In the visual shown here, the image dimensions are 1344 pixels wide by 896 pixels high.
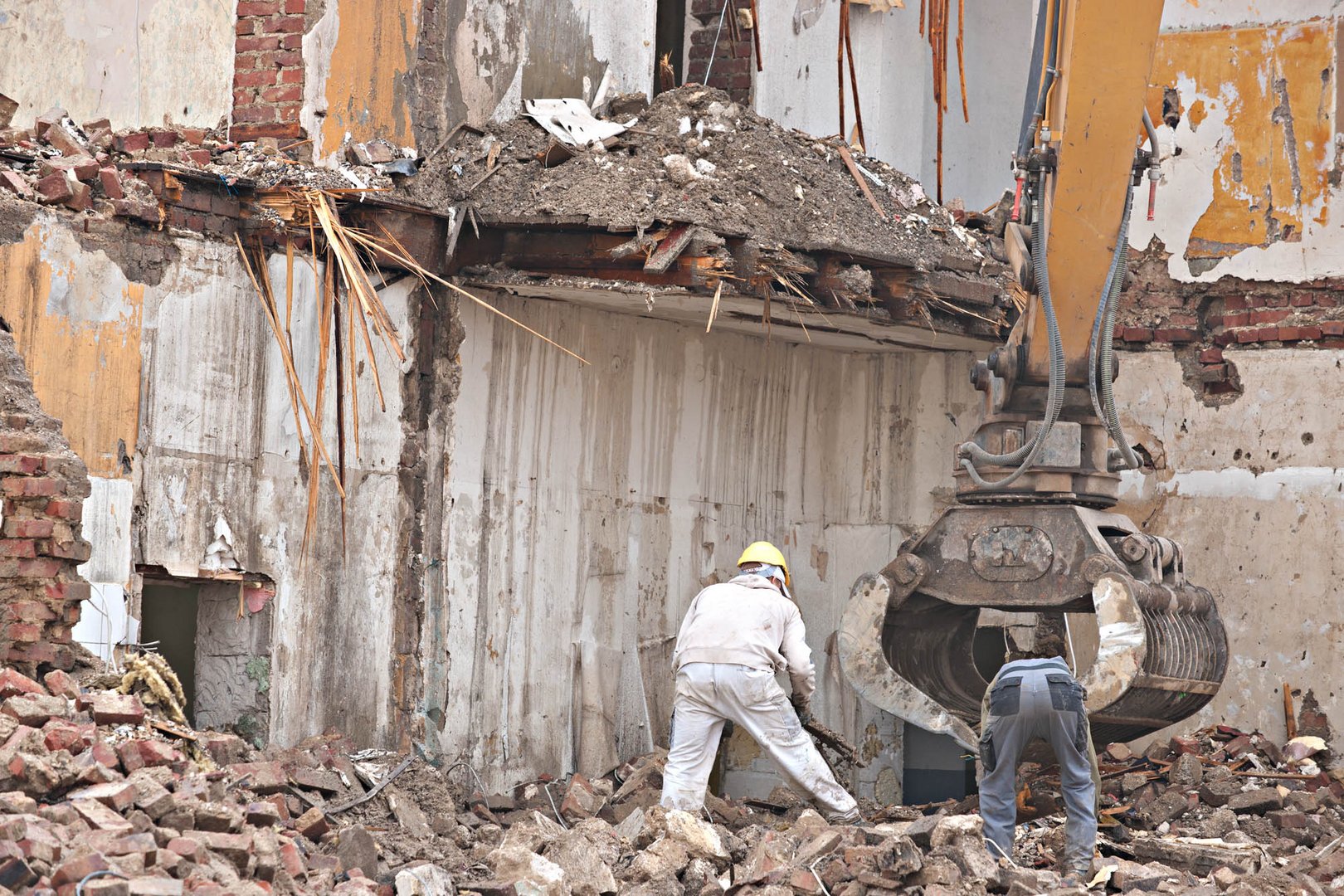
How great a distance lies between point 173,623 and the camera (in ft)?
30.0

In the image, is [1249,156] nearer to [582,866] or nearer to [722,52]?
[722,52]

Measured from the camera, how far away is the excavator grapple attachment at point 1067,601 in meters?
8.41

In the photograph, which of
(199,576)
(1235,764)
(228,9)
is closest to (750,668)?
(199,576)

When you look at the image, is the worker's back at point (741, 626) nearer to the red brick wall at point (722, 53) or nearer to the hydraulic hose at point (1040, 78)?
the hydraulic hose at point (1040, 78)

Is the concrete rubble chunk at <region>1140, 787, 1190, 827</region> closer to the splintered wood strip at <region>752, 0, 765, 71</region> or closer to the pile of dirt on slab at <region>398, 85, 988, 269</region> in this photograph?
the pile of dirt on slab at <region>398, 85, 988, 269</region>

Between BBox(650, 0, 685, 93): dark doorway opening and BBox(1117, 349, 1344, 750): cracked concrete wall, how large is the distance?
3.87 m

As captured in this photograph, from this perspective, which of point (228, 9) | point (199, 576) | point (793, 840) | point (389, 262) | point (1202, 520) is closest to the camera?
point (793, 840)

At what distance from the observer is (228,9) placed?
30.2 feet

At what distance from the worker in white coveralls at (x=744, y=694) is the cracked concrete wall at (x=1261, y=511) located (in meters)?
3.23

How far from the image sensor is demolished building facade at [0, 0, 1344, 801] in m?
7.95

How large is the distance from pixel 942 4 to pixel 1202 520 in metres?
3.55

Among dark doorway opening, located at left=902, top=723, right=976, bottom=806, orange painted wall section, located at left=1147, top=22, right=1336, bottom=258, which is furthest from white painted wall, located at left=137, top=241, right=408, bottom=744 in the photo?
orange painted wall section, located at left=1147, top=22, right=1336, bottom=258

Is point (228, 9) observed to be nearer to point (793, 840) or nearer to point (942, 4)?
point (942, 4)

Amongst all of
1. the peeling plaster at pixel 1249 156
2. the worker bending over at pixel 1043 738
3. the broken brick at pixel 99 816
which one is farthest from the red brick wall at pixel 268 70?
the peeling plaster at pixel 1249 156
